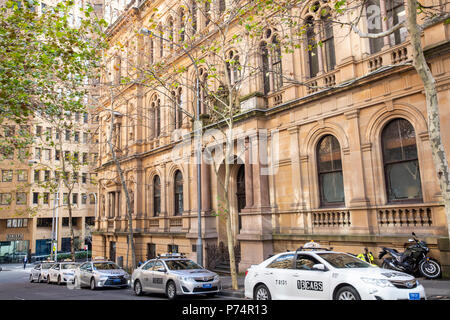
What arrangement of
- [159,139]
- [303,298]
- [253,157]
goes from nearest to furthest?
[303,298]
[253,157]
[159,139]

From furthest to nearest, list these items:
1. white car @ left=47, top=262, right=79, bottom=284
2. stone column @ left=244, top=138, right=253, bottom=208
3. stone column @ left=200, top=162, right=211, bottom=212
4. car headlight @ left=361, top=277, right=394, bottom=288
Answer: stone column @ left=200, top=162, right=211, bottom=212, white car @ left=47, top=262, right=79, bottom=284, stone column @ left=244, top=138, right=253, bottom=208, car headlight @ left=361, top=277, right=394, bottom=288

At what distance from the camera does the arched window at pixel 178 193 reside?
25562mm

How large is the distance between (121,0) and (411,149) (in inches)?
1491

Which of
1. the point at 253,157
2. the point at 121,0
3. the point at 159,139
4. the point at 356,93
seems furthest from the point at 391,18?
the point at 121,0

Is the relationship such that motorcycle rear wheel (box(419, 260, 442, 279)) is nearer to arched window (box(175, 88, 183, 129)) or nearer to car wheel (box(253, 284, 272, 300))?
car wheel (box(253, 284, 272, 300))

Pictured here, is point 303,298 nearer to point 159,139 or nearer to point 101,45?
point 101,45

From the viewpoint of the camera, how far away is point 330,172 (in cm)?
1584

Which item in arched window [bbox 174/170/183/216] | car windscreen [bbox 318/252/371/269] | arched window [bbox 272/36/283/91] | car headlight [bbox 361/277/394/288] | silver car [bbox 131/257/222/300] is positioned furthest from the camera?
arched window [bbox 174/170/183/216]

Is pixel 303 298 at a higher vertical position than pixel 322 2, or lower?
lower

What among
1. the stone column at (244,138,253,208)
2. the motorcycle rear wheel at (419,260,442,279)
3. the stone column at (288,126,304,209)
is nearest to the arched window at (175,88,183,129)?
the stone column at (244,138,253,208)

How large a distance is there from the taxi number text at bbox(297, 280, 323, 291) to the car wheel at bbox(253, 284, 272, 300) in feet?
3.45

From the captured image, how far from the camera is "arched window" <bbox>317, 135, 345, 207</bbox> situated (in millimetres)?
15500

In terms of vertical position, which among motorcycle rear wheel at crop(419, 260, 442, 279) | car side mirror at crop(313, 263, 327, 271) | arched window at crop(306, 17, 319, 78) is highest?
arched window at crop(306, 17, 319, 78)

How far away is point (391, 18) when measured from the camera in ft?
46.3
